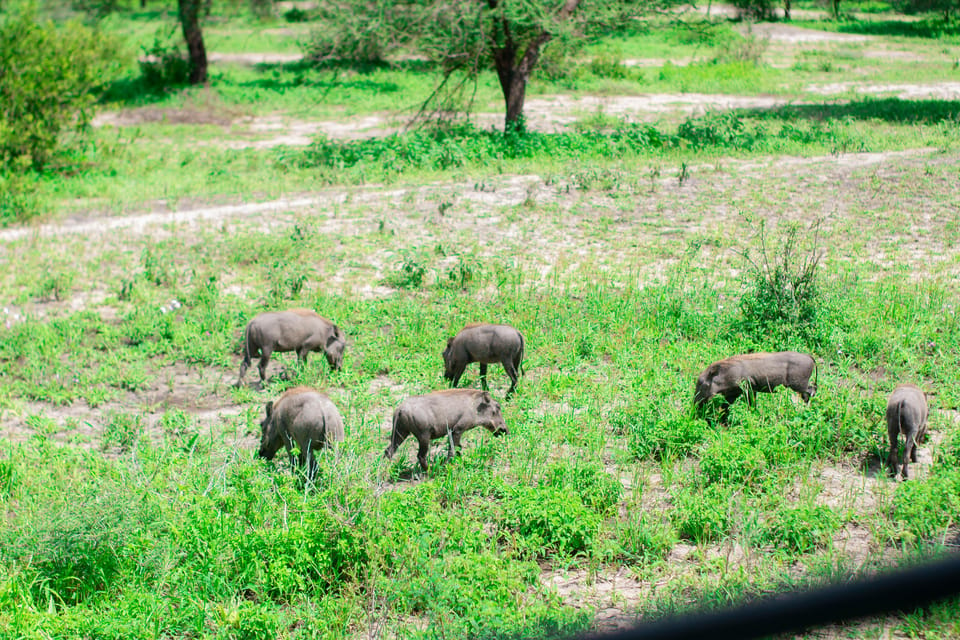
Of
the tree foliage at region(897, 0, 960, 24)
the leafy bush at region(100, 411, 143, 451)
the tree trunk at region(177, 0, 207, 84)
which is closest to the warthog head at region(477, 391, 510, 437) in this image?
the leafy bush at region(100, 411, 143, 451)

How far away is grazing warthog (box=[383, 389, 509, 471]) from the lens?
6.05m

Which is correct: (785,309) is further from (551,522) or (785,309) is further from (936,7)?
(936,7)

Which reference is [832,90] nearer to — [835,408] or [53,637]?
[835,408]

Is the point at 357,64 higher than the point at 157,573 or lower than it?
higher

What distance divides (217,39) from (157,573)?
1451 inches

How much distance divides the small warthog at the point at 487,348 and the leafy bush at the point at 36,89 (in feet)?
37.8

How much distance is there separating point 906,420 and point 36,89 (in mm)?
16540

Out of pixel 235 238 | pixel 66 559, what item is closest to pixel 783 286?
pixel 66 559

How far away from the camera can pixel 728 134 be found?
1677 centimetres

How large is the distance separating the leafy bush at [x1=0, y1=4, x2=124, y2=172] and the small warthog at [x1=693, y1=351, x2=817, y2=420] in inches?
535

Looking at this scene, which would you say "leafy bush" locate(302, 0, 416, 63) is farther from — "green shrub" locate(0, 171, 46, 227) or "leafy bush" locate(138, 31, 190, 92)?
"leafy bush" locate(138, 31, 190, 92)

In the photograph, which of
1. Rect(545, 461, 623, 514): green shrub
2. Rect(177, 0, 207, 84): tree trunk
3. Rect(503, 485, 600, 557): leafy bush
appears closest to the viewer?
Rect(503, 485, 600, 557): leafy bush

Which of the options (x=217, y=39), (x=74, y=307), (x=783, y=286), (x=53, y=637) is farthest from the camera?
(x=217, y=39)

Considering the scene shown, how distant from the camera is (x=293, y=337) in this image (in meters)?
8.31
